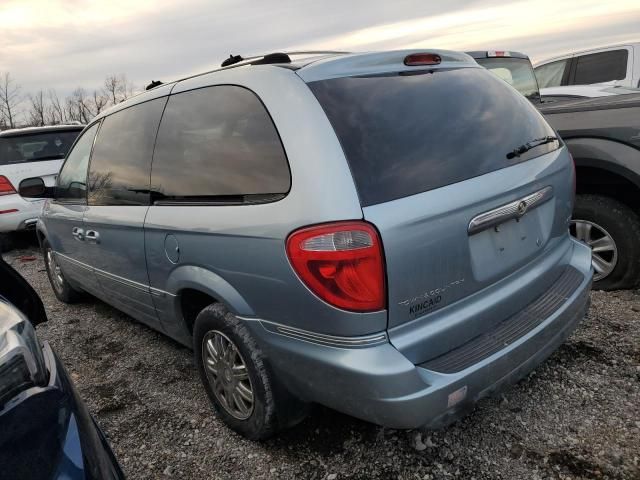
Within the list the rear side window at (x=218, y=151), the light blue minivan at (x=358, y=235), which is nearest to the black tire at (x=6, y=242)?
the light blue minivan at (x=358, y=235)

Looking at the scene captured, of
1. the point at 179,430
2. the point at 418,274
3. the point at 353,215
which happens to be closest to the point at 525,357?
the point at 418,274

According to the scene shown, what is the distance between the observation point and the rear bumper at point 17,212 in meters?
6.63

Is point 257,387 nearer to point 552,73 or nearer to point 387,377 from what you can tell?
point 387,377

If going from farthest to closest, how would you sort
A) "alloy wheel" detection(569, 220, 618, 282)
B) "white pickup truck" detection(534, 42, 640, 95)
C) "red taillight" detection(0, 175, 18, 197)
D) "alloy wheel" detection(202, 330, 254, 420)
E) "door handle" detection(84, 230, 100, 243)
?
"white pickup truck" detection(534, 42, 640, 95) < "red taillight" detection(0, 175, 18, 197) < "alloy wheel" detection(569, 220, 618, 282) < "door handle" detection(84, 230, 100, 243) < "alloy wheel" detection(202, 330, 254, 420)

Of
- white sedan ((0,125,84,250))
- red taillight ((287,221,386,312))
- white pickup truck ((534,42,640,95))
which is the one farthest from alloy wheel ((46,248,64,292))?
white pickup truck ((534,42,640,95))

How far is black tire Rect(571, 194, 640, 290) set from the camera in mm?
3275

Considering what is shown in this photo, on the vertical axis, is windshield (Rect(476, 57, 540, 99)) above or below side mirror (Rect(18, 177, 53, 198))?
above

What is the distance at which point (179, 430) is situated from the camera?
99.2 inches

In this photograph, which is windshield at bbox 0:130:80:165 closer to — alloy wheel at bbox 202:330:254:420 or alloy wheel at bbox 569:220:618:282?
alloy wheel at bbox 202:330:254:420

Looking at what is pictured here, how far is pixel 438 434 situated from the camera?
2279 mm

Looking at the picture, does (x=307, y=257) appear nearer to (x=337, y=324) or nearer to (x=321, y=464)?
(x=337, y=324)

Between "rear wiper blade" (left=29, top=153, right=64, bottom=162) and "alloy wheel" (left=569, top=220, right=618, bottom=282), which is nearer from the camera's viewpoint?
"alloy wheel" (left=569, top=220, right=618, bottom=282)

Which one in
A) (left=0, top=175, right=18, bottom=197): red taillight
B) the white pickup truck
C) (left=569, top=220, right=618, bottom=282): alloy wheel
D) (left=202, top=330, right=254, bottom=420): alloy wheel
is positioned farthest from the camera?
the white pickup truck

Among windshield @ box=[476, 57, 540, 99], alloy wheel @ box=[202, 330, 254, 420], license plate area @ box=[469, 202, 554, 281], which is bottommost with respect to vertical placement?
alloy wheel @ box=[202, 330, 254, 420]
